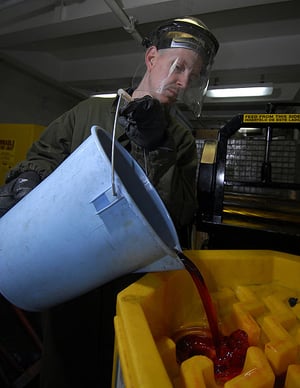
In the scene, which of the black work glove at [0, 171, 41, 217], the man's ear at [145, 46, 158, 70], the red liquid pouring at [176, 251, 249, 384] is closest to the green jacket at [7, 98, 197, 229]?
the black work glove at [0, 171, 41, 217]

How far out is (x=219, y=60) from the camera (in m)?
3.01

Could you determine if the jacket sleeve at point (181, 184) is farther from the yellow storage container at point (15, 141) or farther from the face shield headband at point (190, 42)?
the yellow storage container at point (15, 141)

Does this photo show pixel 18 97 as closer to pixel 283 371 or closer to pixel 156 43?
pixel 156 43

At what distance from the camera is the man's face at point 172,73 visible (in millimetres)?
971

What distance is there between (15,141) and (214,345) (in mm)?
2674

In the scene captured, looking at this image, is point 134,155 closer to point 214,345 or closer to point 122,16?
point 214,345

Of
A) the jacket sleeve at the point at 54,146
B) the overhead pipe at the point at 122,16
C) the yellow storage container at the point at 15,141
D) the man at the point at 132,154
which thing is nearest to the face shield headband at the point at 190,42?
the man at the point at 132,154

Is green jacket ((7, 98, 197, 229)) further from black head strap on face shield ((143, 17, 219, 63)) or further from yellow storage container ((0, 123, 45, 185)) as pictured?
yellow storage container ((0, 123, 45, 185))

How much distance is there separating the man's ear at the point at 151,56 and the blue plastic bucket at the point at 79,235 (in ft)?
2.07

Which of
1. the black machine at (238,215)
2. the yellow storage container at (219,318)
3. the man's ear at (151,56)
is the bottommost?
the yellow storage container at (219,318)

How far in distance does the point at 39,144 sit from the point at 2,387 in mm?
1140

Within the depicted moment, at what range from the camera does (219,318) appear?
64cm

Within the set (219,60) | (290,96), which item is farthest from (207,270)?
(290,96)

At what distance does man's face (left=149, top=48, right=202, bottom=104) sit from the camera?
971mm
